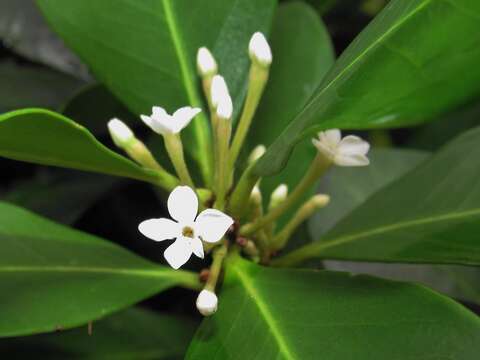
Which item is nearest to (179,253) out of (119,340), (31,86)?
(119,340)

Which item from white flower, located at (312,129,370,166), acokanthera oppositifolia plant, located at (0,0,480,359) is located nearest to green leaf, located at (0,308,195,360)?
acokanthera oppositifolia plant, located at (0,0,480,359)

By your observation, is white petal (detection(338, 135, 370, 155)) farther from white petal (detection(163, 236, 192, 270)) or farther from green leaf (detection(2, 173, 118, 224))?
green leaf (detection(2, 173, 118, 224))

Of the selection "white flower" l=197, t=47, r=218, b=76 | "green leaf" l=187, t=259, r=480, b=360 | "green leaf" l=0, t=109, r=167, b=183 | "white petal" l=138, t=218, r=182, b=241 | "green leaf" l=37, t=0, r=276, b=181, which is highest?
"green leaf" l=37, t=0, r=276, b=181

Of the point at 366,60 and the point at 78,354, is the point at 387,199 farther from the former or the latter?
the point at 78,354

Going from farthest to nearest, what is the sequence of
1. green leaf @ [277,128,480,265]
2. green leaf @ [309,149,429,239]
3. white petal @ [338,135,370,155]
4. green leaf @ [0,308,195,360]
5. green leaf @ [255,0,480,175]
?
green leaf @ [309,149,429,239] → green leaf @ [0,308,195,360] → white petal @ [338,135,370,155] → green leaf @ [277,128,480,265] → green leaf @ [255,0,480,175]

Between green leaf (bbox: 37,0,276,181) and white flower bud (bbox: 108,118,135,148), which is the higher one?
green leaf (bbox: 37,0,276,181)

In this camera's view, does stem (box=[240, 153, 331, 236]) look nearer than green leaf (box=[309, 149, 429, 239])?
Yes

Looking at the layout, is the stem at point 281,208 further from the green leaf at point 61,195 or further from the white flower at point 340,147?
the green leaf at point 61,195
